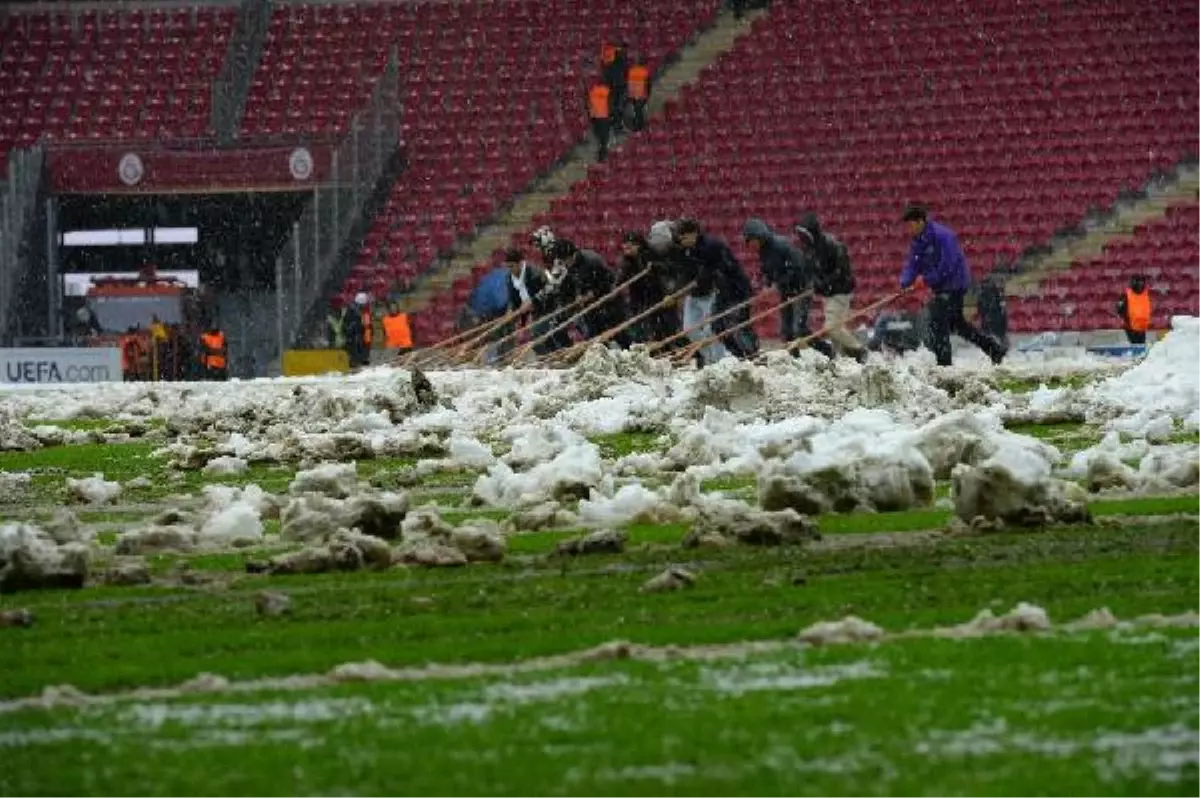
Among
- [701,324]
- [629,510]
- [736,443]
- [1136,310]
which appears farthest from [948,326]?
[629,510]

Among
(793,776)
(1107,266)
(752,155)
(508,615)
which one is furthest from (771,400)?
(752,155)

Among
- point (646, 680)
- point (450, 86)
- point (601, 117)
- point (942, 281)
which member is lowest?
point (646, 680)

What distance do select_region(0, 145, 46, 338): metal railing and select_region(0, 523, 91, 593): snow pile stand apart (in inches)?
1360

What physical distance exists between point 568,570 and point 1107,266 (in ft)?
103

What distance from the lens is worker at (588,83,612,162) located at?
45.3 m

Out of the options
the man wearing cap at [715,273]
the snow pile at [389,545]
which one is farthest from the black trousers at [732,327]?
the snow pile at [389,545]

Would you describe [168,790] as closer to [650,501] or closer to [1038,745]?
[1038,745]

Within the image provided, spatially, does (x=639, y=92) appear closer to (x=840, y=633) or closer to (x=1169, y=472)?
(x=1169, y=472)

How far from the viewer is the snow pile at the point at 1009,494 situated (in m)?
10.2

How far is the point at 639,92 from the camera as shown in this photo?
4581cm

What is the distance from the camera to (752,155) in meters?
44.0

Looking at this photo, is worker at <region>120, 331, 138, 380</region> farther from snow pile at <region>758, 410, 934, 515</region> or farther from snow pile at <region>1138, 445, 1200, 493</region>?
snow pile at <region>758, 410, 934, 515</region>

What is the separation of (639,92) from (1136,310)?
39.1ft

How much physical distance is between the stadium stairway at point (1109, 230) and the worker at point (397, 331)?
8.79 metres
